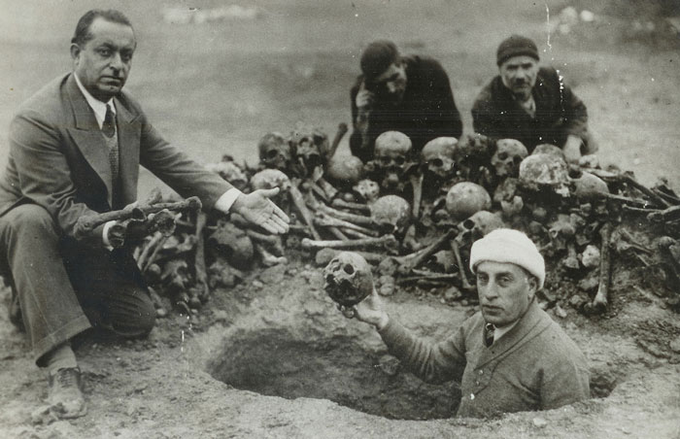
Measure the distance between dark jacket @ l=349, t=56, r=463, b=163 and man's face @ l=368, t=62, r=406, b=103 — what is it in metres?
0.03

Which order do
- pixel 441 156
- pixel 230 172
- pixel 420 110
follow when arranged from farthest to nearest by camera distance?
pixel 420 110
pixel 441 156
pixel 230 172

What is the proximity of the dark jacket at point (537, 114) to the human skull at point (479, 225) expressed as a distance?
1.70ft

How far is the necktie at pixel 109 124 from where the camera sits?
3.54 metres

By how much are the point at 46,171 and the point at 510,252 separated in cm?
199

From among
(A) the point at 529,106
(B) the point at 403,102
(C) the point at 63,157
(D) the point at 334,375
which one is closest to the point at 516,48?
(A) the point at 529,106

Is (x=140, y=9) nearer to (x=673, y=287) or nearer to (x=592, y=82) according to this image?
(x=592, y=82)

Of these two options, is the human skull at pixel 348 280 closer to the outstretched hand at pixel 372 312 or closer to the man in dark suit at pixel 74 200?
the outstretched hand at pixel 372 312

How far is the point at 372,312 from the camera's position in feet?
11.5

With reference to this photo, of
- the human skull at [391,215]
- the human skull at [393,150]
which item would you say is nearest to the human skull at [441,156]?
the human skull at [393,150]

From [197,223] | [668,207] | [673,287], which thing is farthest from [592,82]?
[197,223]

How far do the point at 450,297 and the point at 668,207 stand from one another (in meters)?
1.10

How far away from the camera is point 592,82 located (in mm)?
3939

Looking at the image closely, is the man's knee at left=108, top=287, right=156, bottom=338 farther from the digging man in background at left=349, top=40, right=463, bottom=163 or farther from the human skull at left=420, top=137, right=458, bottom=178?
the human skull at left=420, top=137, right=458, bottom=178

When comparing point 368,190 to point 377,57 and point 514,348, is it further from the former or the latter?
point 514,348
